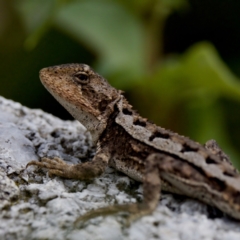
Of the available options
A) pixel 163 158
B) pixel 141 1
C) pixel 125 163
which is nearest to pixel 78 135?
pixel 125 163

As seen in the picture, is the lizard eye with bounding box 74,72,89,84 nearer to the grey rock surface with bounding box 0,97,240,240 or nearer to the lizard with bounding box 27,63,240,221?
the lizard with bounding box 27,63,240,221

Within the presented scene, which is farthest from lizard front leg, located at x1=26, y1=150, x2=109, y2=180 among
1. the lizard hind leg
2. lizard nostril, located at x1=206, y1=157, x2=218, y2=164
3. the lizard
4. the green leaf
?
the green leaf

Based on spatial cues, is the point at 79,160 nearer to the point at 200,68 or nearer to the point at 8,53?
the point at 200,68

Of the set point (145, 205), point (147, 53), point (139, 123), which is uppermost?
point (147, 53)

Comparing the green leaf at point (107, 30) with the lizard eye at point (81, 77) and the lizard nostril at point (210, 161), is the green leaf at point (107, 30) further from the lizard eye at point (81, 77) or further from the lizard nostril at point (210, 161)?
the lizard nostril at point (210, 161)

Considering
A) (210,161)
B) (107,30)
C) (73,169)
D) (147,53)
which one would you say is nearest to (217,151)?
(210,161)

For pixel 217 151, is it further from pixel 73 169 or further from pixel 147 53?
pixel 147 53

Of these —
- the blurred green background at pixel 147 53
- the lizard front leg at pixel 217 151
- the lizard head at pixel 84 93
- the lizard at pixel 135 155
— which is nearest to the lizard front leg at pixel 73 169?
the lizard at pixel 135 155
